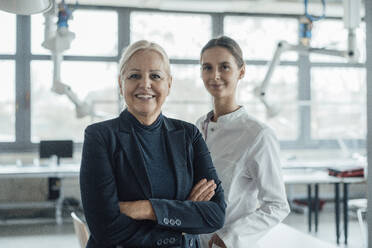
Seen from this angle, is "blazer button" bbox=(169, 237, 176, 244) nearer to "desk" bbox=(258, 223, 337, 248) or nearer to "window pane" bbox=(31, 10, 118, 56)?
"desk" bbox=(258, 223, 337, 248)

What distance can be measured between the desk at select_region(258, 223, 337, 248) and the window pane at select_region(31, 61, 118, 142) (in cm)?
434

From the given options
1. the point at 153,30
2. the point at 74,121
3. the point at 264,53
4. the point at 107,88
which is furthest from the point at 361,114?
the point at 74,121

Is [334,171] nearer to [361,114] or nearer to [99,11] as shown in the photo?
[361,114]

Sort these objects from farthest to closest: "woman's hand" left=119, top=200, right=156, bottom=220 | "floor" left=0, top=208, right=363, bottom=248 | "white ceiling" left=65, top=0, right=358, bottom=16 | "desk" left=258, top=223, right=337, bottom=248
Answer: "white ceiling" left=65, top=0, right=358, bottom=16 → "floor" left=0, top=208, right=363, bottom=248 → "desk" left=258, top=223, right=337, bottom=248 → "woman's hand" left=119, top=200, right=156, bottom=220

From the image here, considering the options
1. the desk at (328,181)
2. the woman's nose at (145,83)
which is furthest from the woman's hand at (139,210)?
the desk at (328,181)

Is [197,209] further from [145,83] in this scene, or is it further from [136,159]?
[145,83]

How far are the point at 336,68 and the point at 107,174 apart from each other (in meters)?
6.57

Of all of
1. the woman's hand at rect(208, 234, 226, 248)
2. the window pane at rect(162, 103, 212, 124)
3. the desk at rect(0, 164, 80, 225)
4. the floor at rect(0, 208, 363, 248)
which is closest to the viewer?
the woman's hand at rect(208, 234, 226, 248)

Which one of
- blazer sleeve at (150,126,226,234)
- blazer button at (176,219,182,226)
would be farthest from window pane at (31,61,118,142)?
blazer button at (176,219,182,226)

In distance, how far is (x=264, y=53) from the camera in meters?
6.84

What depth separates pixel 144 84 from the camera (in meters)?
1.14

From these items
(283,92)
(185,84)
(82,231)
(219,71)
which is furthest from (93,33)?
(219,71)

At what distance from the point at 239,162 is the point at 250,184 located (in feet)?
0.34

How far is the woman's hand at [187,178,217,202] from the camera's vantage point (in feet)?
3.94
